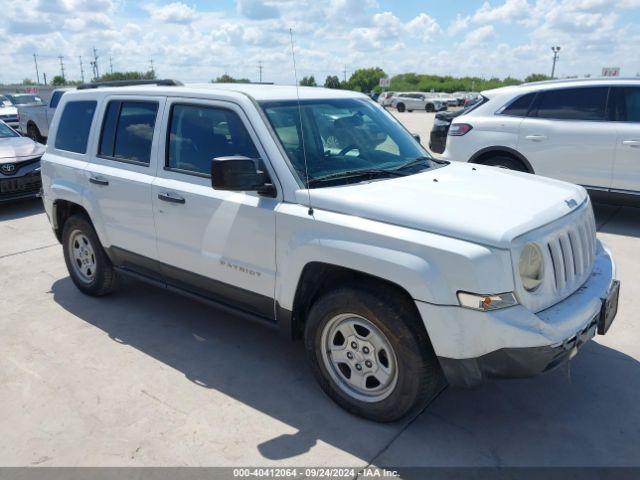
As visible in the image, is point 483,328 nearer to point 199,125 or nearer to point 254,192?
point 254,192

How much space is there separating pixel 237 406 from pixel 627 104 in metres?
6.41

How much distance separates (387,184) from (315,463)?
1674 mm

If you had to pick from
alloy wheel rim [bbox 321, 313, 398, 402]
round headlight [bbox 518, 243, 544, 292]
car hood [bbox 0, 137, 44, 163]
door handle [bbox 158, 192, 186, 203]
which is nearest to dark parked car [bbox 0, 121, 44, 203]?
car hood [bbox 0, 137, 44, 163]

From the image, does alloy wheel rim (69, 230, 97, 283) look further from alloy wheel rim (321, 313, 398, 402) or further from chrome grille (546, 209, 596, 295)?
chrome grille (546, 209, 596, 295)

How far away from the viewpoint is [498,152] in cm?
804

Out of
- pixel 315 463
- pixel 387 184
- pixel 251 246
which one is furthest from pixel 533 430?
pixel 251 246

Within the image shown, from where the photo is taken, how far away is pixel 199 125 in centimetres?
401

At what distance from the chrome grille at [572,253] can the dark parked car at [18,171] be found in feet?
28.0

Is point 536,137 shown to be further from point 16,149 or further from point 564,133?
point 16,149

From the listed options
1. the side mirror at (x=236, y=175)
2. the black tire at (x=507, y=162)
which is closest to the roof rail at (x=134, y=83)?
the side mirror at (x=236, y=175)

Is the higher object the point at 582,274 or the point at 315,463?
the point at 582,274

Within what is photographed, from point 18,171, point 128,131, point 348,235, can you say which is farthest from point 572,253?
point 18,171

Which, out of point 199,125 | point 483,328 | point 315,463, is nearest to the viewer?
point 483,328

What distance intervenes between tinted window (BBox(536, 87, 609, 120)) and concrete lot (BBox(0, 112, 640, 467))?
3.44 metres
